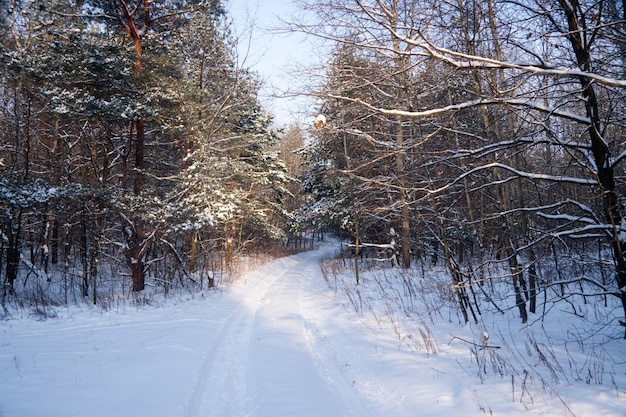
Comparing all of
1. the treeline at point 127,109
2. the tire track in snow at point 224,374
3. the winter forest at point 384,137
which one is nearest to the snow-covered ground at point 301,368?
the tire track in snow at point 224,374

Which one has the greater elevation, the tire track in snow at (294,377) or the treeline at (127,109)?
the treeline at (127,109)

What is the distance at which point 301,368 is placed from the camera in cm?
482

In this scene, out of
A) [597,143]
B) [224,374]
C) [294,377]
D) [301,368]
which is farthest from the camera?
[301,368]

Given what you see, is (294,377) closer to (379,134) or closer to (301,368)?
(301,368)

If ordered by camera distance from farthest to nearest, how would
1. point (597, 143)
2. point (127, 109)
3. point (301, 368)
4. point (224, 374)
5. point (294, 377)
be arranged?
point (127, 109) → point (301, 368) → point (224, 374) → point (294, 377) → point (597, 143)

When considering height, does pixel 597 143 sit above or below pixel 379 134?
below

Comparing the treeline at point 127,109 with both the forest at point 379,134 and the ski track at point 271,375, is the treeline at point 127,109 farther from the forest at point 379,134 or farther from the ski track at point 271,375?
the ski track at point 271,375

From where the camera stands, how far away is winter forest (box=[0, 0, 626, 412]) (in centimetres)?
368

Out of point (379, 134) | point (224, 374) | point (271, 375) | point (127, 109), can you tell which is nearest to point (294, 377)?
point (271, 375)

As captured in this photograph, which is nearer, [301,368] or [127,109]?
[301,368]

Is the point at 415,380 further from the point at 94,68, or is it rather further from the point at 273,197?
the point at 273,197

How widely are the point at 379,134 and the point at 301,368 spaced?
4125 millimetres

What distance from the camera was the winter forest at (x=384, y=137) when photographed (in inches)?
145

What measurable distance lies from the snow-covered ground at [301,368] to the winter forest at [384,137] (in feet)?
2.74
